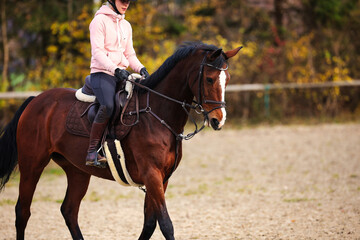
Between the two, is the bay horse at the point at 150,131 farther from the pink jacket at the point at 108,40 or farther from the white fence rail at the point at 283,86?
the white fence rail at the point at 283,86

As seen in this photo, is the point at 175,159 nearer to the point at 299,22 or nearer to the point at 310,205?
the point at 310,205

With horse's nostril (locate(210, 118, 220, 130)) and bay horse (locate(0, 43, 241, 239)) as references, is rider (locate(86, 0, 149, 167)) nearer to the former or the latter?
bay horse (locate(0, 43, 241, 239))

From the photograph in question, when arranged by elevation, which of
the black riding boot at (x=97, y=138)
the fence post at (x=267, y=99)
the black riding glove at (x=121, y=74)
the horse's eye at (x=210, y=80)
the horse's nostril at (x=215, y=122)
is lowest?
the fence post at (x=267, y=99)

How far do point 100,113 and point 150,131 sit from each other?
537mm

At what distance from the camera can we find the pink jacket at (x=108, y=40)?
500 centimetres

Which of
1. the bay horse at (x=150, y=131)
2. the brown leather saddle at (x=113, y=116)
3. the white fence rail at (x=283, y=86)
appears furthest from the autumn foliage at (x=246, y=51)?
the brown leather saddle at (x=113, y=116)

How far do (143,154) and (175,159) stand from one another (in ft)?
1.05

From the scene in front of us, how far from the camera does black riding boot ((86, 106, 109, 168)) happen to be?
4977mm

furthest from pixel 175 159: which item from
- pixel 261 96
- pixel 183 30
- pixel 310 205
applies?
pixel 183 30

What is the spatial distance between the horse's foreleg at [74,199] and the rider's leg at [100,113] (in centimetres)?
84

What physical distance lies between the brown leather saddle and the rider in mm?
95

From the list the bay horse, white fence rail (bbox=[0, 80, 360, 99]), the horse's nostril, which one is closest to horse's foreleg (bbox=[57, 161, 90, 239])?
the bay horse

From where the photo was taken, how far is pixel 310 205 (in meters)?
7.86

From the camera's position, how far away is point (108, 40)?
16.7ft
